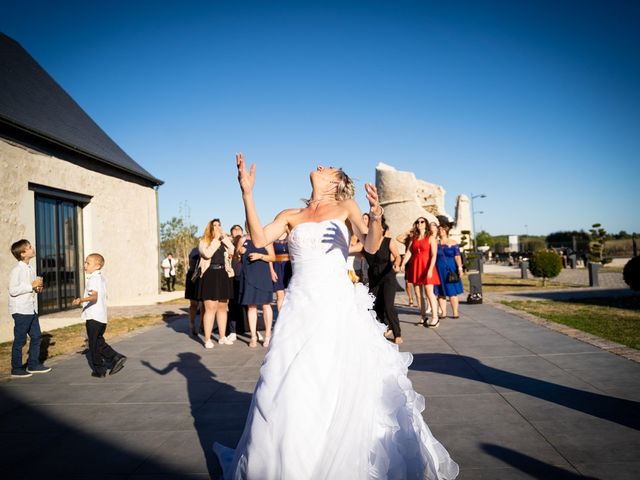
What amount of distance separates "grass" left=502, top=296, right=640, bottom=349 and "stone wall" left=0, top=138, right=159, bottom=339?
40.0 ft

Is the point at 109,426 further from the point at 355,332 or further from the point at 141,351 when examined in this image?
the point at 141,351

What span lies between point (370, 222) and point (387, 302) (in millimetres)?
4704

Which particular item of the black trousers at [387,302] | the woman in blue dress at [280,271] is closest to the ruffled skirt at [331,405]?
the black trousers at [387,302]

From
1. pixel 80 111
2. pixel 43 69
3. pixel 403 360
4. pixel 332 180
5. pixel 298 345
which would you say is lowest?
pixel 403 360

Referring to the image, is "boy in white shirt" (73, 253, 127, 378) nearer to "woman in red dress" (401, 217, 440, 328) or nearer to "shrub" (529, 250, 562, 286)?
"woman in red dress" (401, 217, 440, 328)

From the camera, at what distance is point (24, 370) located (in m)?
6.27

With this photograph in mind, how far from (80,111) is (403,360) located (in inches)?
771

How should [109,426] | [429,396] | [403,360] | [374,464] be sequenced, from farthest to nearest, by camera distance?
[429,396]
[109,426]
[403,360]
[374,464]

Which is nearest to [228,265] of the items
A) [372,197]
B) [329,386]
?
[372,197]

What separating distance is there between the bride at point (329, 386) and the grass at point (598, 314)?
552 centimetres

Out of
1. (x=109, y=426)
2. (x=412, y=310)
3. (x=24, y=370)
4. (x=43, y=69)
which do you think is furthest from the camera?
(x=43, y=69)

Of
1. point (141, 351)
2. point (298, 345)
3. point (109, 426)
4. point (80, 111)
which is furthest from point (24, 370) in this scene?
point (80, 111)

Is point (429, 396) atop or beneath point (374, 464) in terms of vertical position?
beneath

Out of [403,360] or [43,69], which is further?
[43,69]
